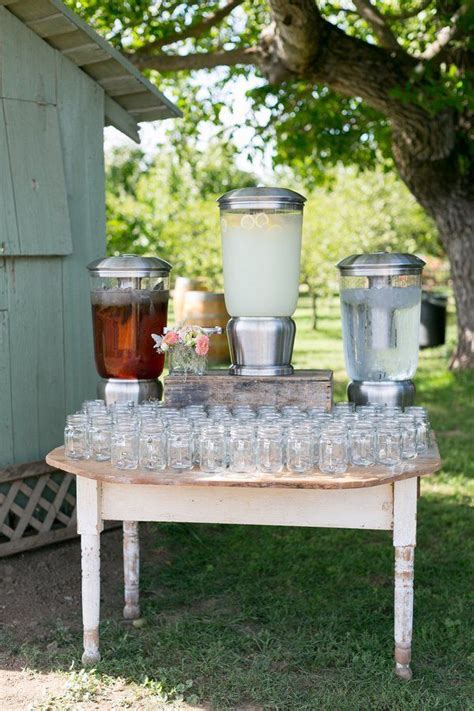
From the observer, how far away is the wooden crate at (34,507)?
470 cm

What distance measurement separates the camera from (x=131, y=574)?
418 centimetres

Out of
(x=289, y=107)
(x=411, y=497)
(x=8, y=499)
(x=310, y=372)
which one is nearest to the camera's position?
(x=411, y=497)

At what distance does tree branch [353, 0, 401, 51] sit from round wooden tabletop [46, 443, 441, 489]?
6073mm

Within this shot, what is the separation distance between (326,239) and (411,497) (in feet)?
56.0

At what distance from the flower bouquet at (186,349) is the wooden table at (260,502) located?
2.22 ft

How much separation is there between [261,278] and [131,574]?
146 centimetres

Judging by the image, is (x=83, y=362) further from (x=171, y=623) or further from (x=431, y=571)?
(x=431, y=571)

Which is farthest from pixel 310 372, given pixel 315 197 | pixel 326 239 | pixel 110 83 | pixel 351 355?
pixel 315 197

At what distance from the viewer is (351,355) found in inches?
163

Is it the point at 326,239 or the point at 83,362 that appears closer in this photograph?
the point at 83,362

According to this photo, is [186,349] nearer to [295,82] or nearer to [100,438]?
[100,438]

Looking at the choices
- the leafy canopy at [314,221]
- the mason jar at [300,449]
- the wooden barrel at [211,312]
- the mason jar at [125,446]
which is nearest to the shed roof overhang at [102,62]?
the mason jar at [125,446]

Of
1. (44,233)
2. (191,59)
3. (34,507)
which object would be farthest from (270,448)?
(191,59)

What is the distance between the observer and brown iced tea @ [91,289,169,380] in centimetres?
416
